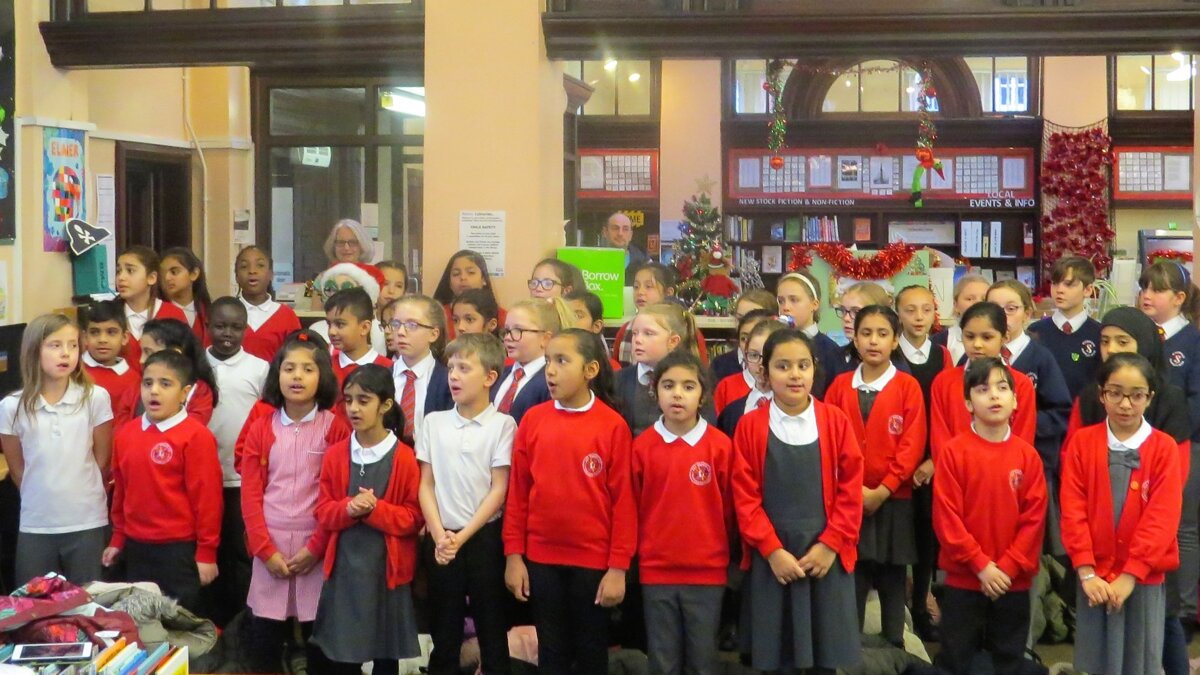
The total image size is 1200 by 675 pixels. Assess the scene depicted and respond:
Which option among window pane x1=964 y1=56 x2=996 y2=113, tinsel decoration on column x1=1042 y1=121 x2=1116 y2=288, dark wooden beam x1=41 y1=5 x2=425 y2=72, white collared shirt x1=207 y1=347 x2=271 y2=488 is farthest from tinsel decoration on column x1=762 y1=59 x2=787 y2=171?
white collared shirt x1=207 y1=347 x2=271 y2=488

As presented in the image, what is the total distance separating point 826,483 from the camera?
418cm

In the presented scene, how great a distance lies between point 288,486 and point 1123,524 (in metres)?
2.63

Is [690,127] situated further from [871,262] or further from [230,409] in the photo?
[230,409]

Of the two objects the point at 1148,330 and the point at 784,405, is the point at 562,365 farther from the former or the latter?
the point at 1148,330

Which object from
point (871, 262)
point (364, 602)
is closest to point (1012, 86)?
point (871, 262)

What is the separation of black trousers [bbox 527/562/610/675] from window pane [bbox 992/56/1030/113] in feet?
31.9

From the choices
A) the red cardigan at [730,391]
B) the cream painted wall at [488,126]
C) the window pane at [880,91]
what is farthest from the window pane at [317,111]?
the window pane at [880,91]

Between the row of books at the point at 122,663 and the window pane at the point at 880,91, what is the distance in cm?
1087

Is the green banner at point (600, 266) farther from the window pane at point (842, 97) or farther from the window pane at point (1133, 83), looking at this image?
the window pane at point (1133, 83)

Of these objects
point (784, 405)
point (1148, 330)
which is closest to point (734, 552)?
point (784, 405)

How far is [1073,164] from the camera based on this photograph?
40.9 ft

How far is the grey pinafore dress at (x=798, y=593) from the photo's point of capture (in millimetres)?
4141

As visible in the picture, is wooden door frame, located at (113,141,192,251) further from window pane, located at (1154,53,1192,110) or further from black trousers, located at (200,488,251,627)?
window pane, located at (1154,53,1192,110)

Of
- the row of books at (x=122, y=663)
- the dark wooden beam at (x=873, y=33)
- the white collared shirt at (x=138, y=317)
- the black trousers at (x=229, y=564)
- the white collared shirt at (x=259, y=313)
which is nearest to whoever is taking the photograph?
the row of books at (x=122, y=663)
